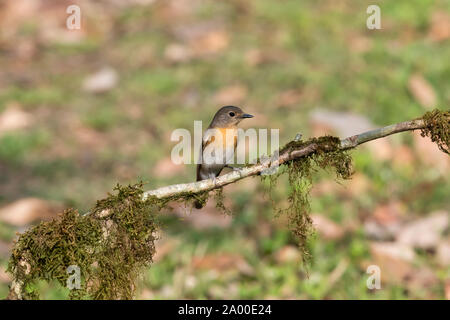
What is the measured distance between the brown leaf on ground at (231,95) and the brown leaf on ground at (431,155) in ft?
7.34

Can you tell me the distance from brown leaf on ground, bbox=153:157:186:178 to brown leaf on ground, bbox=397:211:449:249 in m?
2.46

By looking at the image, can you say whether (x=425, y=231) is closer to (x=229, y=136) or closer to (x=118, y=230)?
(x=229, y=136)

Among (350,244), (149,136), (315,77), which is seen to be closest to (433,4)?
(315,77)

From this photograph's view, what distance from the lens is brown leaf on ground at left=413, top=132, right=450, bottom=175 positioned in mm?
7098

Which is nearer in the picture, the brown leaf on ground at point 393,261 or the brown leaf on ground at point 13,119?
the brown leaf on ground at point 393,261

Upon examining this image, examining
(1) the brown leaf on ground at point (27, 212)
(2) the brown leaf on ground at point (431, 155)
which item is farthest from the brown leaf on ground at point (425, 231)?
(1) the brown leaf on ground at point (27, 212)

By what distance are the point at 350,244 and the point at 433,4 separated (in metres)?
5.37

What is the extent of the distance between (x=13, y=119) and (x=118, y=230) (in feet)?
16.8

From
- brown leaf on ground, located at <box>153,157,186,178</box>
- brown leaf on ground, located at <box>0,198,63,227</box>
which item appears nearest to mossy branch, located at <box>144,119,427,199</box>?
brown leaf on ground, located at <box>0,198,63,227</box>

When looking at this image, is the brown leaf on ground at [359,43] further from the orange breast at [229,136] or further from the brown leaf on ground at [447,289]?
the brown leaf on ground at [447,289]

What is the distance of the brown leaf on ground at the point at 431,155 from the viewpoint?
7.10 meters

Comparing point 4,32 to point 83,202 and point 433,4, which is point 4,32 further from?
point 433,4

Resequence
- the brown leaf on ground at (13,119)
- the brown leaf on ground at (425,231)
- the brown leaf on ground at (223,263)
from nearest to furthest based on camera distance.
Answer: the brown leaf on ground at (223,263) < the brown leaf on ground at (425,231) < the brown leaf on ground at (13,119)

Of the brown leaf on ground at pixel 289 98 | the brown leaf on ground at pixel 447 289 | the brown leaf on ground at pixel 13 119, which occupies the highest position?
the brown leaf on ground at pixel 289 98
